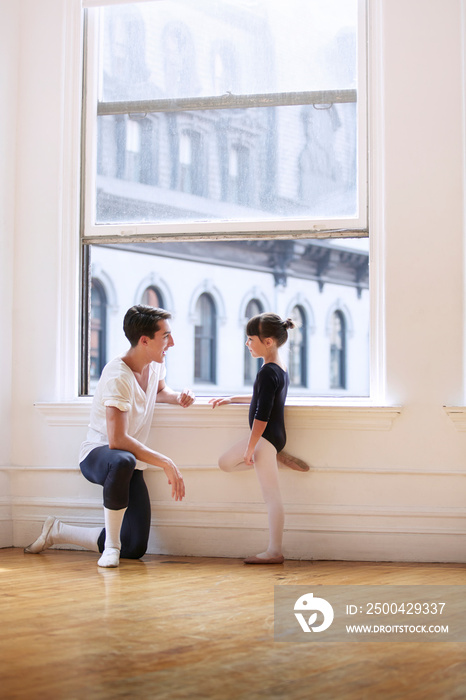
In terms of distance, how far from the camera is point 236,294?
4766mm

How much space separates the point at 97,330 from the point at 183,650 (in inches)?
96.4

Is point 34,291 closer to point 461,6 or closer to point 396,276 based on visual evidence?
point 396,276

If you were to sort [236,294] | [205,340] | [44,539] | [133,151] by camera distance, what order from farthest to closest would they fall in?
[205,340] < [236,294] < [133,151] < [44,539]

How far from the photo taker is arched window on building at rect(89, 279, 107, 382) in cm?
409

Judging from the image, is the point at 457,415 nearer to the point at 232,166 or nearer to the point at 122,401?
the point at 122,401

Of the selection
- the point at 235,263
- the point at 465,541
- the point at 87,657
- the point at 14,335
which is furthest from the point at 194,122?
the point at 87,657

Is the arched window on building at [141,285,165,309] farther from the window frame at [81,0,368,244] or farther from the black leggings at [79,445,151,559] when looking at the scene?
the black leggings at [79,445,151,559]

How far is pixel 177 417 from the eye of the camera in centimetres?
372

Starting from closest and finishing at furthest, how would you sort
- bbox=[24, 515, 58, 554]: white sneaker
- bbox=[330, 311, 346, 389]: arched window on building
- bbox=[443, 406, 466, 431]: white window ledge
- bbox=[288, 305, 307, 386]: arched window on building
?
bbox=[443, 406, 466, 431]: white window ledge < bbox=[24, 515, 58, 554]: white sneaker < bbox=[288, 305, 307, 386]: arched window on building < bbox=[330, 311, 346, 389]: arched window on building

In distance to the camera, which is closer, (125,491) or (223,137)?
(125,491)

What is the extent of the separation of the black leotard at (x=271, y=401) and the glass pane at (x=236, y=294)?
0.46 meters

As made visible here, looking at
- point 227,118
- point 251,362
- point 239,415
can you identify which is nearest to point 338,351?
point 251,362

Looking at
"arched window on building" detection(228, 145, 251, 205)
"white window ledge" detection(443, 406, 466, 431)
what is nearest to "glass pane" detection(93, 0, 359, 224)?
"arched window on building" detection(228, 145, 251, 205)

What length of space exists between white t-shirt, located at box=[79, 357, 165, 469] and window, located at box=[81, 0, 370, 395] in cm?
46
